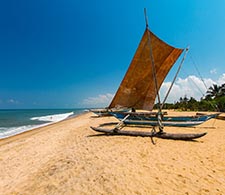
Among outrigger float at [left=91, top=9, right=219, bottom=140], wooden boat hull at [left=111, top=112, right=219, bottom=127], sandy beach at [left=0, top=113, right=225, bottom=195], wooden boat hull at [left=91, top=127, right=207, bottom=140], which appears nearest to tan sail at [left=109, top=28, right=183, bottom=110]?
outrigger float at [left=91, top=9, right=219, bottom=140]

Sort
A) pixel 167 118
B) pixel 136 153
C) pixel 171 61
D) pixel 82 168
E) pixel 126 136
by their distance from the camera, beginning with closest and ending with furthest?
1. pixel 82 168
2. pixel 136 153
3. pixel 126 136
4. pixel 167 118
5. pixel 171 61

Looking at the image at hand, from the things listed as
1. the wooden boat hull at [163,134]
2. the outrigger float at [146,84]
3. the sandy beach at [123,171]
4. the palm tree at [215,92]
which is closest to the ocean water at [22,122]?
the wooden boat hull at [163,134]

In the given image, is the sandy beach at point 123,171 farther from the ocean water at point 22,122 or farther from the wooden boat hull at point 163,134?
the ocean water at point 22,122

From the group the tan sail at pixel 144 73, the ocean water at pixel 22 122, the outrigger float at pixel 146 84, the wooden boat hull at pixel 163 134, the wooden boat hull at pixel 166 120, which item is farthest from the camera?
the ocean water at pixel 22 122

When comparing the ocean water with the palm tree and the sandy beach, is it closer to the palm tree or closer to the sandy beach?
the sandy beach

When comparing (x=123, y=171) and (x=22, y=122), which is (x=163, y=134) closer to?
(x=123, y=171)

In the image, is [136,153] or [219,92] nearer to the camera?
[136,153]

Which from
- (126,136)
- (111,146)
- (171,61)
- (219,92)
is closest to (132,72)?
(171,61)

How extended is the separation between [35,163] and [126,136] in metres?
4.71

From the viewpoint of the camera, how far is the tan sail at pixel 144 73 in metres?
12.3

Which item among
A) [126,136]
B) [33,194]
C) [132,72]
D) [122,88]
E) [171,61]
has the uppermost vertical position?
[171,61]

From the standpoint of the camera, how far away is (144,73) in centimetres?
1265

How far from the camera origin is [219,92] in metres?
42.6

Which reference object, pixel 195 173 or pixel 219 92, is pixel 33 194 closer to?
pixel 195 173
